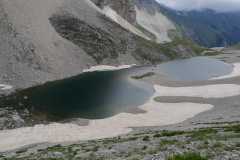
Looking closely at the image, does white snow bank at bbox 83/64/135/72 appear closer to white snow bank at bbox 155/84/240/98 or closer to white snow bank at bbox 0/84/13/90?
white snow bank at bbox 155/84/240/98

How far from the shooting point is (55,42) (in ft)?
429

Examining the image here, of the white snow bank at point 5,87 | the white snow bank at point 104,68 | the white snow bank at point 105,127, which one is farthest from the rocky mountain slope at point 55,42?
the white snow bank at point 105,127

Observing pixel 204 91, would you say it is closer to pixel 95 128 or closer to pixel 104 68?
pixel 95 128

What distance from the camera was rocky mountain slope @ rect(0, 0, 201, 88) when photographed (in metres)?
106

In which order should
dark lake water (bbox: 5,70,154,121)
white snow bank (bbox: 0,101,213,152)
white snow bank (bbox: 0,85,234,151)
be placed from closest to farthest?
white snow bank (bbox: 0,101,213,152) < white snow bank (bbox: 0,85,234,151) < dark lake water (bbox: 5,70,154,121)

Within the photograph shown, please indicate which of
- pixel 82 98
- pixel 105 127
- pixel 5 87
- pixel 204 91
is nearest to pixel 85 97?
pixel 82 98

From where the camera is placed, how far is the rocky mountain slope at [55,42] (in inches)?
4166

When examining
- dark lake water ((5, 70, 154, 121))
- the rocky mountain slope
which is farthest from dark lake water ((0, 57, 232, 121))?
the rocky mountain slope

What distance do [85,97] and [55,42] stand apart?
166 feet

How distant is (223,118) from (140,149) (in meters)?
34.4

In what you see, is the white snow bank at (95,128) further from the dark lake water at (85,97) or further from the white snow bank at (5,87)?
the white snow bank at (5,87)

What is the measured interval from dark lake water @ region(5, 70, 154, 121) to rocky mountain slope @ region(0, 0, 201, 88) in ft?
26.1

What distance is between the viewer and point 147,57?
185m

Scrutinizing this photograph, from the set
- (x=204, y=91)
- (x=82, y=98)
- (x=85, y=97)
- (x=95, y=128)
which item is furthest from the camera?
(x=204, y=91)
